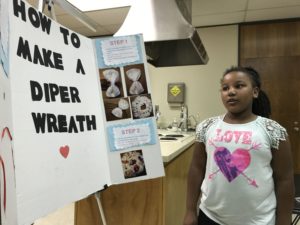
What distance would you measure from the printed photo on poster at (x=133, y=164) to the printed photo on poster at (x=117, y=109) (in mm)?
168

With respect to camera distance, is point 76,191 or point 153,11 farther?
point 153,11

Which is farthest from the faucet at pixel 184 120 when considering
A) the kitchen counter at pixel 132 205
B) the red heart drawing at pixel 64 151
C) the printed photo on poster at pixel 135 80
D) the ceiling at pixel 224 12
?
the red heart drawing at pixel 64 151

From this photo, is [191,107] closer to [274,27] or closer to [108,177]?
[274,27]

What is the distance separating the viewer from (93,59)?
1.30 meters

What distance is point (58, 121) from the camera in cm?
104

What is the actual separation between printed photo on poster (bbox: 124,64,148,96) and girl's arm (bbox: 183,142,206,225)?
1.19ft

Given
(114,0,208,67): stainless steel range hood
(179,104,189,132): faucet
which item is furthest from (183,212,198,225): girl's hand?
(179,104,189,132): faucet

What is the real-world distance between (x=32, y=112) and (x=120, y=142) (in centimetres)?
48

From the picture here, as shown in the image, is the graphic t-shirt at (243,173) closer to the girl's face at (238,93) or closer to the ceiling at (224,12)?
the girl's face at (238,93)

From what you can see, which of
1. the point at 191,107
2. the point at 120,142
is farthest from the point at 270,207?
the point at 191,107

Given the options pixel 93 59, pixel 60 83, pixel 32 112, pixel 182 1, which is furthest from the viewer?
pixel 182 1

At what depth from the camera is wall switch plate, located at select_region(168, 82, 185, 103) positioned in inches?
166

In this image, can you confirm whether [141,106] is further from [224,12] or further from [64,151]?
[224,12]

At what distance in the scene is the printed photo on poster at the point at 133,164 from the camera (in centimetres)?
134
